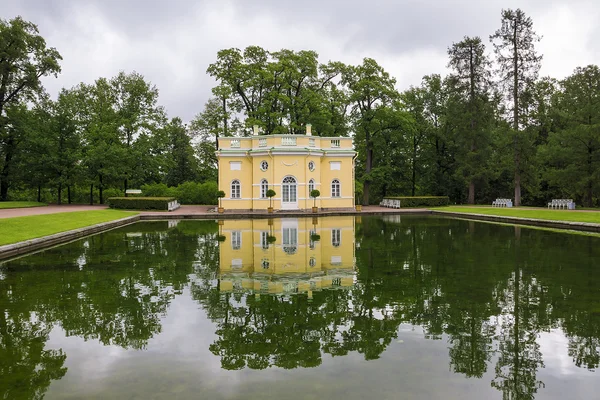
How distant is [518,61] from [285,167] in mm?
18454

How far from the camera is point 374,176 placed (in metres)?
33.8

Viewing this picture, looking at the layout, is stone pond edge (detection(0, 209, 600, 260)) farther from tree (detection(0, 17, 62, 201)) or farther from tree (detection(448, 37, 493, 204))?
tree (detection(0, 17, 62, 201))

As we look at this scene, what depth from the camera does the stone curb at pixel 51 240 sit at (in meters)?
11.2

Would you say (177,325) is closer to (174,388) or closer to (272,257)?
(174,388)

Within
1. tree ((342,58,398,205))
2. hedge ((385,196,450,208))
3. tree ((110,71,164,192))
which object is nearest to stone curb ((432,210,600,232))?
hedge ((385,196,450,208))

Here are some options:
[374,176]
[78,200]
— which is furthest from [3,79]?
[374,176]

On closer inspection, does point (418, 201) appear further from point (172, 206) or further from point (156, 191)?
point (156, 191)

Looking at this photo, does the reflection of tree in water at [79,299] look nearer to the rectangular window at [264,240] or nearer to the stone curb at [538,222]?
the rectangular window at [264,240]

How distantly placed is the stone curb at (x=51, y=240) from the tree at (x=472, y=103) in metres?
25.9

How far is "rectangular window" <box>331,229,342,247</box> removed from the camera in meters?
12.7

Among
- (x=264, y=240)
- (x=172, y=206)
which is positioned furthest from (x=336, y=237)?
(x=172, y=206)

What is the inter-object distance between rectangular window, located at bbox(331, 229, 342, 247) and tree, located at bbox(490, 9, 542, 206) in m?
19.1

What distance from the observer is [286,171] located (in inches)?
1069

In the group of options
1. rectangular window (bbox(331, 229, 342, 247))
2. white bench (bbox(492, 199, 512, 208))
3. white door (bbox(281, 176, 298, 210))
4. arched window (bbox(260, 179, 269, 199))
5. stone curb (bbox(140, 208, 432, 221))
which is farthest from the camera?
white bench (bbox(492, 199, 512, 208))
